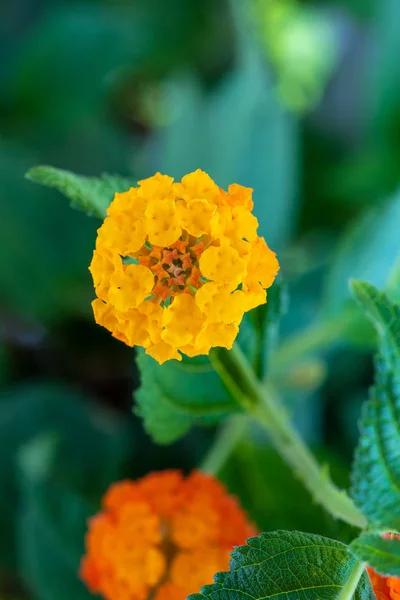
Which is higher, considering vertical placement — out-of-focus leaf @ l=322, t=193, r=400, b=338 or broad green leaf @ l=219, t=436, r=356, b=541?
out-of-focus leaf @ l=322, t=193, r=400, b=338

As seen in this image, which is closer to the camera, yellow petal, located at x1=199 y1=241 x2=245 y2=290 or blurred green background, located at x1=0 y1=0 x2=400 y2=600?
yellow petal, located at x1=199 y1=241 x2=245 y2=290

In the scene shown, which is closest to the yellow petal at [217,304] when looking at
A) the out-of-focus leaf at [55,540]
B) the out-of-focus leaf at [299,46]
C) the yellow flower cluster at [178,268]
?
the yellow flower cluster at [178,268]

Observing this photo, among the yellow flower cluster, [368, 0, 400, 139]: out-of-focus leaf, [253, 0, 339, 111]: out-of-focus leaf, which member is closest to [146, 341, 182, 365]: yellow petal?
the yellow flower cluster

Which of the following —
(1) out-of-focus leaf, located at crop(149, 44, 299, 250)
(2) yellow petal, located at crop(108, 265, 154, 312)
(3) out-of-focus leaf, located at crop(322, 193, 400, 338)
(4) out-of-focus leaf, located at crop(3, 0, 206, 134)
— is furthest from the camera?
(4) out-of-focus leaf, located at crop(3, 0, 206, 134)

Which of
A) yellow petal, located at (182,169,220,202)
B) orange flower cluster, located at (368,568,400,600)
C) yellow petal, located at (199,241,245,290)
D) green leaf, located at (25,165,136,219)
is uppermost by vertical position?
green leaf, located at (25,165,136,219)

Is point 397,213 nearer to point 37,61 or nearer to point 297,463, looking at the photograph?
point 297,463

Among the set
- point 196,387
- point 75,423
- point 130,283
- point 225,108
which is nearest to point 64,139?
point 225,108

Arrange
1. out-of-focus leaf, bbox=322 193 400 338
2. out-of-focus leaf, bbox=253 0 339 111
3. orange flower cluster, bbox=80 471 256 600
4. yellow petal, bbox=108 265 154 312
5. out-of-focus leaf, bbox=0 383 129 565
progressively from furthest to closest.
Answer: out-of-focus leaf, bbox=253 0 339 111
out-of-focus leaf, bbox=0 383 129 565
out-of-focus leaf, bbox=322 193 400 338
orange flower cluster, bbox=80 471 256 600
yellow petal, bbox=108 265 154 312

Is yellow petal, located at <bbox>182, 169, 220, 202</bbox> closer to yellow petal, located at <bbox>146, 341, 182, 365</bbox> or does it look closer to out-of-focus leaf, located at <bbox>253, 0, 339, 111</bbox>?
yellow petal, located at <bbox>146, 341, 182, 365</bbox>
